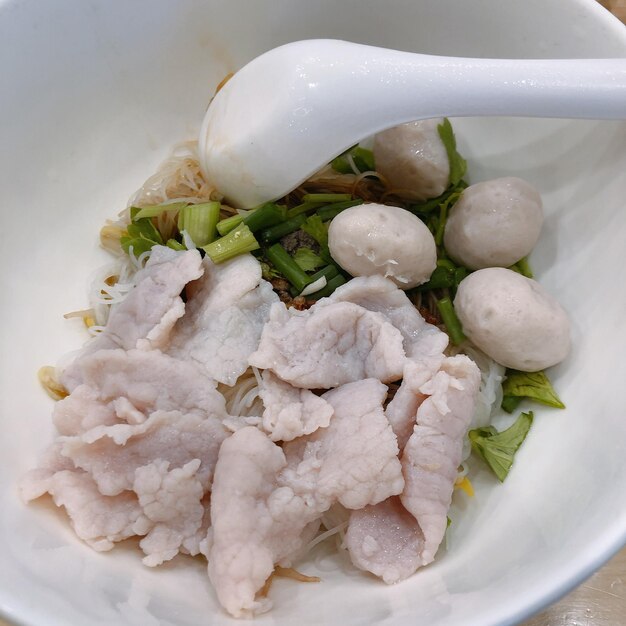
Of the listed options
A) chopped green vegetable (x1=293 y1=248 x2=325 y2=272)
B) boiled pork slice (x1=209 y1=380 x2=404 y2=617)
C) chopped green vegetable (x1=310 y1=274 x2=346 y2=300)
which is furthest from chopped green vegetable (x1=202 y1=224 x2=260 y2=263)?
boiled pork slice (x1=209 y1=380 x2=404 y2=617)

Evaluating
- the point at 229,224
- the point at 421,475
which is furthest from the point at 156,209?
the point at 421,475

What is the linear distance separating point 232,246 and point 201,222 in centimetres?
17

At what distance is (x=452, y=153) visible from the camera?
2168 mm

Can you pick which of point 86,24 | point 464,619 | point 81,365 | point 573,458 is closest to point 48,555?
point 81,365

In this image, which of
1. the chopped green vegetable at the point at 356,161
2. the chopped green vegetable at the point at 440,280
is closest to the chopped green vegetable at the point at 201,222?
the chopped green vegetable at the point at 356,161

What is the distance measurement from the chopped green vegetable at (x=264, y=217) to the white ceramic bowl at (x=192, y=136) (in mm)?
636

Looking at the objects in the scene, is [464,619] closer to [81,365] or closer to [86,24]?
[81,365]

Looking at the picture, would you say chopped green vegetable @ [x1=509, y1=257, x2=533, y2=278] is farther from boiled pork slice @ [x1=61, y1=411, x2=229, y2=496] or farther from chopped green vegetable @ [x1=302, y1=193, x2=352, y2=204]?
boiled pork slice @ [x1=61, y1=411, x2=229, y2=496]

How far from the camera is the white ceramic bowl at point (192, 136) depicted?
1.42 metres

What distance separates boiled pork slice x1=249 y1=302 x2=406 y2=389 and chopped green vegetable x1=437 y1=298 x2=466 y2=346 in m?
0.23

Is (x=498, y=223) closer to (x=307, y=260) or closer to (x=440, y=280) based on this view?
(x=440, y=280)

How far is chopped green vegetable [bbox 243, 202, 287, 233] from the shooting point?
6.70ft

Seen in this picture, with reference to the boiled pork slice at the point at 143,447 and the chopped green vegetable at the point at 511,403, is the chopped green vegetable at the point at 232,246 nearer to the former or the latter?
the boiled pork slice at the point at 143,447

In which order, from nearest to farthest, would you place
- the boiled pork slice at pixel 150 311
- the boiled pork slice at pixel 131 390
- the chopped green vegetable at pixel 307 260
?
the boiled pork slice at pixel 131 390, the boiled pork slice at pixel 150 311, the chopped green vegetable at pixel 307 260
